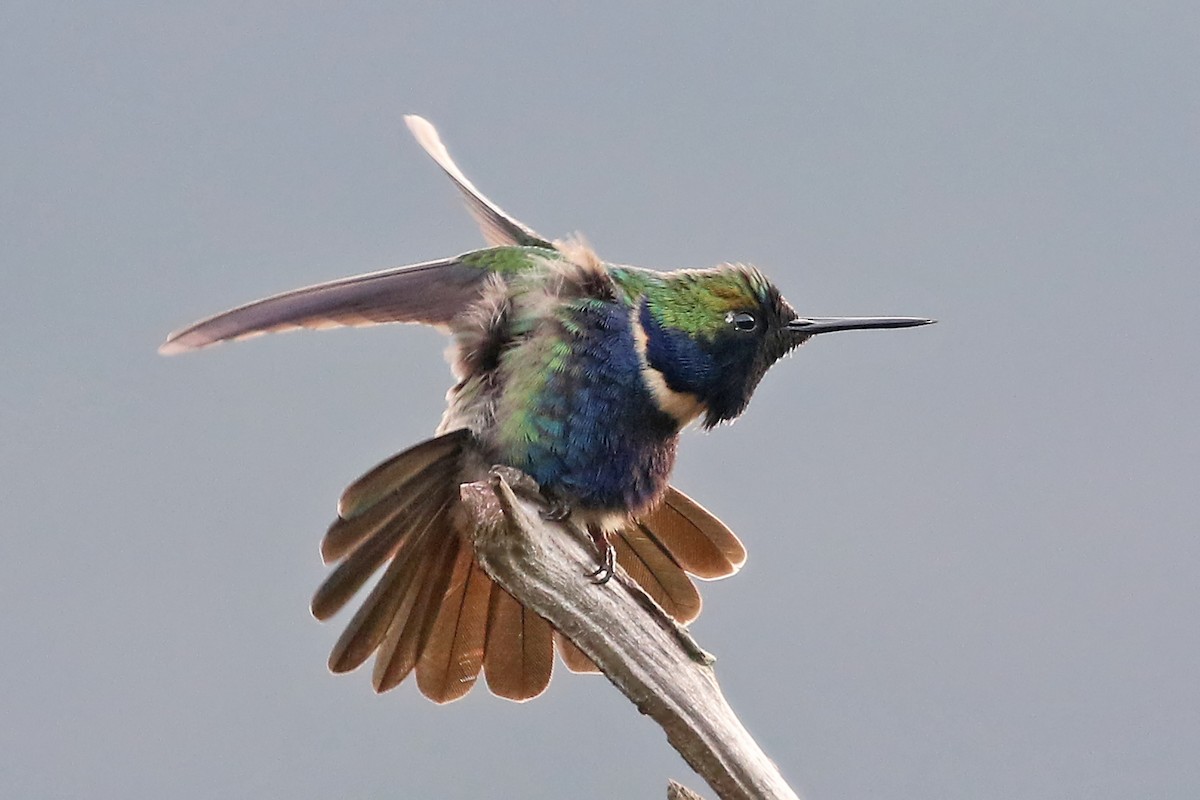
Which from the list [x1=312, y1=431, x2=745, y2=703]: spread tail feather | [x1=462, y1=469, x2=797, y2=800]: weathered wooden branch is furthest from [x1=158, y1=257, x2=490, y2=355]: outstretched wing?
[x1=462, y1=469, x2=797, y2=800]: weathered wooden branch

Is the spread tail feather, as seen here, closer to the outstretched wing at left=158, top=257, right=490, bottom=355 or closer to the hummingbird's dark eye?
the outstretched wing at left=158, top=257, right=490, bottom=355

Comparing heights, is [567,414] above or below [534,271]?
below

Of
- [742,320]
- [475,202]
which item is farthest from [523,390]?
[475,202]

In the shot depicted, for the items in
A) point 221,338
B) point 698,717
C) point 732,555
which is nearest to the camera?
point 698,717

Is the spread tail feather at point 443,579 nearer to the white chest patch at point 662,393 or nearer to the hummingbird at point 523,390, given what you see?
the hummingbird at point 523,390

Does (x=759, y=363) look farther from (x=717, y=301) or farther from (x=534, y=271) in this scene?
(x=534, y=271)

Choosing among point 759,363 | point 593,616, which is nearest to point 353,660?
point 593,616

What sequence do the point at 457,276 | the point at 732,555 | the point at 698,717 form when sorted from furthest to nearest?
the point at 732,555, the point at 457,276, the point at 698,717
